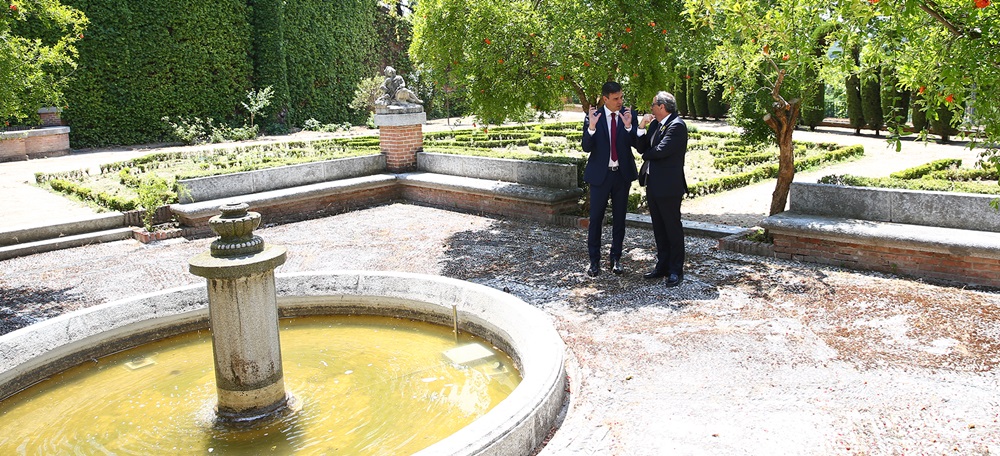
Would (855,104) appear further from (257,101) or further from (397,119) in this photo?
(257,101)

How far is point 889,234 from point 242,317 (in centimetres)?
552

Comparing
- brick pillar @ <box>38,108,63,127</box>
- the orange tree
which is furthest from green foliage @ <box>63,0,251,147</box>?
the orange tree

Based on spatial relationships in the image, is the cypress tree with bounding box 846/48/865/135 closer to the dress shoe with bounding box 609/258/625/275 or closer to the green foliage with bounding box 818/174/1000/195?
the green foliage with bounding box 818/174/1000/195

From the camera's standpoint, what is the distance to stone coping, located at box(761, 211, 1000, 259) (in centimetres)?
650

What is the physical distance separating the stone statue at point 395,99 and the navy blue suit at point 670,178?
6.23m

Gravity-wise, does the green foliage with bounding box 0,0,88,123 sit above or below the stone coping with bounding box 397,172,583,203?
above

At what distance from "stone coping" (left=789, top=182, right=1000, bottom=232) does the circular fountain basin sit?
151 inches

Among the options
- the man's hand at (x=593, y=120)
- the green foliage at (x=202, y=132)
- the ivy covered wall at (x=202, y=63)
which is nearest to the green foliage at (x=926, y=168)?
the man's hand at (x=593, y=120)

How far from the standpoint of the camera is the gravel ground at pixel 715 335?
13.8 feet

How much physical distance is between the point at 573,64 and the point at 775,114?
234 cm

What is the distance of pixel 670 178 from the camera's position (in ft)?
22.9

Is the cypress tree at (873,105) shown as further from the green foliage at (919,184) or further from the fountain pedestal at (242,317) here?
the fountain pedestal at (242,317)

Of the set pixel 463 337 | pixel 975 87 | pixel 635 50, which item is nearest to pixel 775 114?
pixel 635 50

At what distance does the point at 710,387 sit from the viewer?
4.80 m
